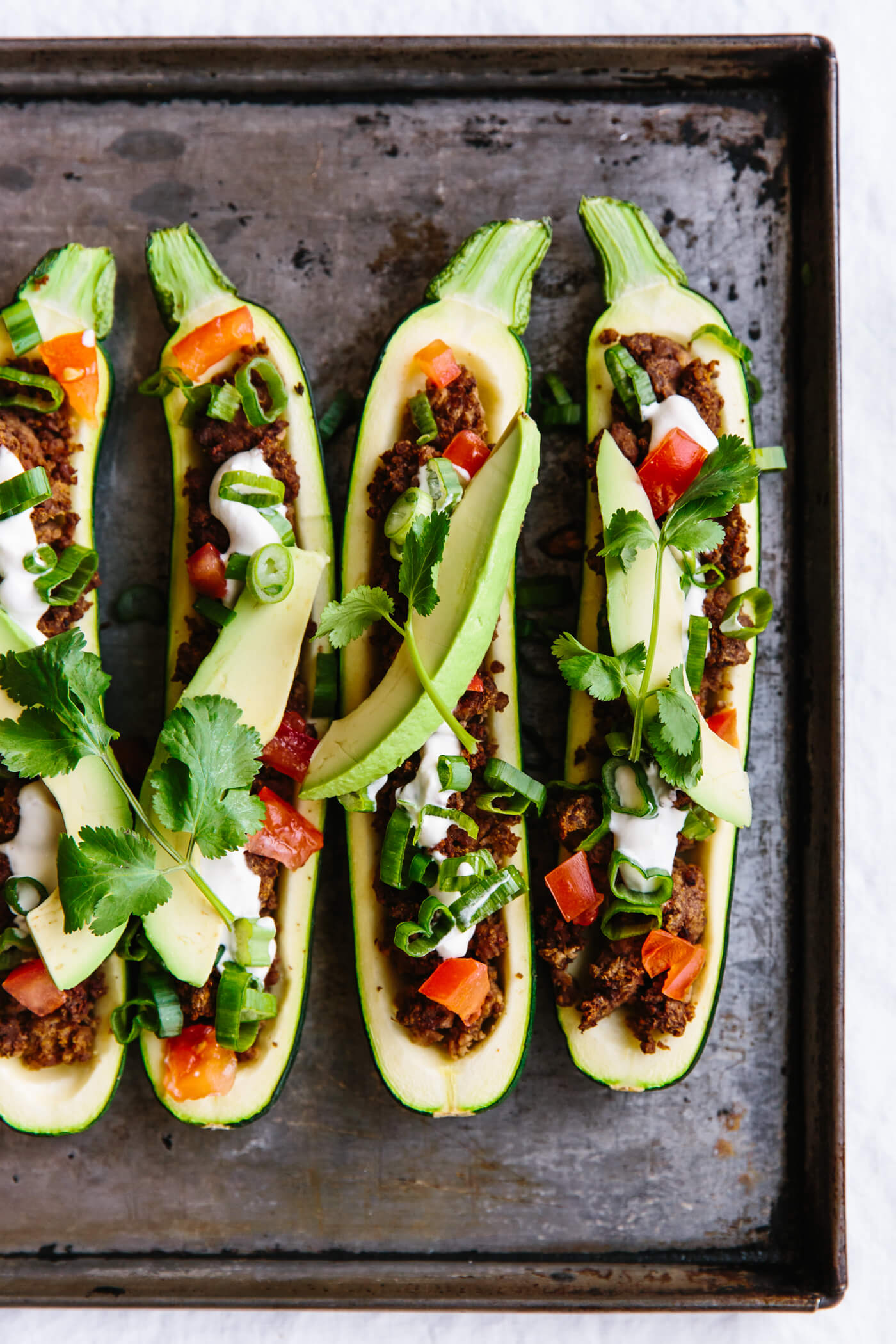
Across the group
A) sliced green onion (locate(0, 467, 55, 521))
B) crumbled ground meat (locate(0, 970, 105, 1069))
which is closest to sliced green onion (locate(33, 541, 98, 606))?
sliced green onion (locate(0, 467, 55, 521))

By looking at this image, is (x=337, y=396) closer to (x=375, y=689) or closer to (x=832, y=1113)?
(x=375, y=689)

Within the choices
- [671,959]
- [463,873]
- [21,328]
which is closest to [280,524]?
[21,328]

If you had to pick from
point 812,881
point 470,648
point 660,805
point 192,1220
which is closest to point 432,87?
point 470,648

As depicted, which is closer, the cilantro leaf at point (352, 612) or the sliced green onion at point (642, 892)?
the cilantro leaf at point (352, 612)

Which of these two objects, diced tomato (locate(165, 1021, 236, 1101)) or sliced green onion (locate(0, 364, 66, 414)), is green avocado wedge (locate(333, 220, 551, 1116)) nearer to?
diced tomato (locate(165, 1021, 236, 1101))

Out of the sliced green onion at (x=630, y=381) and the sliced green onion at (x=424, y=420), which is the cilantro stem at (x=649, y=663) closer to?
the sliced green onion at (x=630, y=381)

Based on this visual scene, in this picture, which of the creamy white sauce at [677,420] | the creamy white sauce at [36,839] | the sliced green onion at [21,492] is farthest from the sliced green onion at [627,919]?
the sliced green onion at [21,492]

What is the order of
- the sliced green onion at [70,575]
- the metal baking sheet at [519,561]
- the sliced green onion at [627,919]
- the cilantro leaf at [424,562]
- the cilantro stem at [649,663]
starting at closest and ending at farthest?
the cilantro leaf at [424,562]
the cilantro stem at [649,663]
the sliced green onion at [627,919]
the sliced green onion at [70,575]
the metal baking sheet at [519,561]
